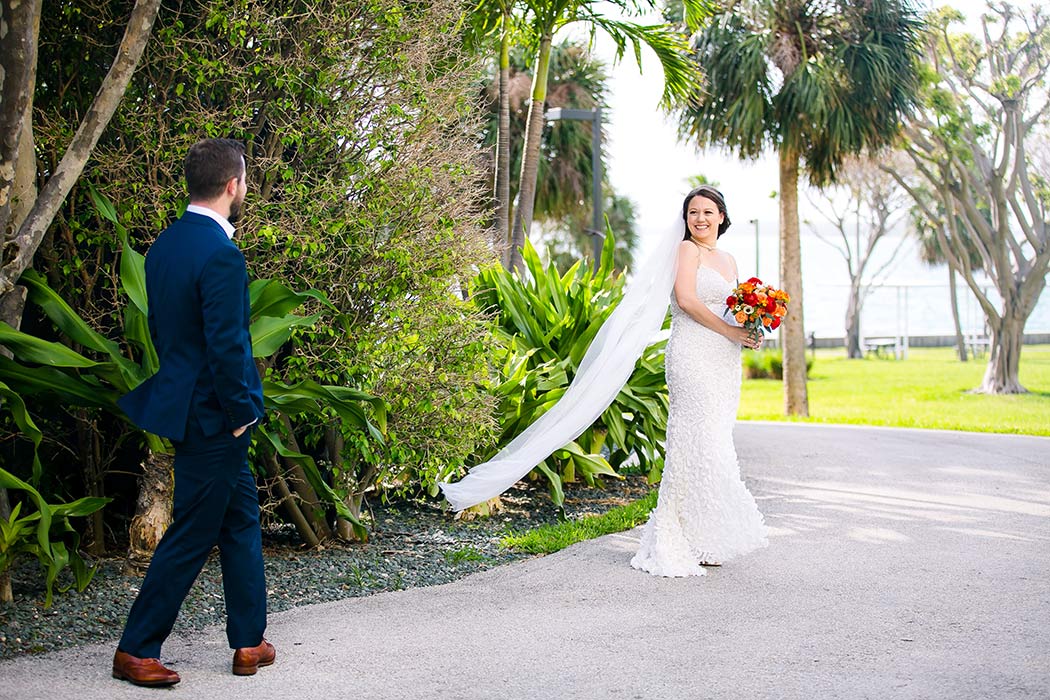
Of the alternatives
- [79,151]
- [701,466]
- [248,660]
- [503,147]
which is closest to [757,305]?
[701,466]

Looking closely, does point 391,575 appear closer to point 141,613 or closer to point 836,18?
point 141,613

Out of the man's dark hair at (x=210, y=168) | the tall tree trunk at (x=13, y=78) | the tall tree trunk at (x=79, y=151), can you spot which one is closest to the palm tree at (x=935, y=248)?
the tall tree trunk at (x=79, y=151)

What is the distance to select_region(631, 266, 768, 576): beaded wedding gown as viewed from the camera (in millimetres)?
6199

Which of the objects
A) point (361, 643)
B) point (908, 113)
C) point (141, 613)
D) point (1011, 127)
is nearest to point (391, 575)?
point (361, 643)

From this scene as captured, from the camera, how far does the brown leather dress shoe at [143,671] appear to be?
163 inches

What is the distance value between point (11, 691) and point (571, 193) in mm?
26088

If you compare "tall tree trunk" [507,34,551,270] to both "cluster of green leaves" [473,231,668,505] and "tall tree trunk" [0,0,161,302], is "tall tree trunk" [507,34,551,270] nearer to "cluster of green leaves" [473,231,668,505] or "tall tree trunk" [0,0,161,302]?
"cluster of green leaves" [473,231,668,505]

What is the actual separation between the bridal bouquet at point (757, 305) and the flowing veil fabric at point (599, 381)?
2.09 feet

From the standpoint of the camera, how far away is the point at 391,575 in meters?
6.11

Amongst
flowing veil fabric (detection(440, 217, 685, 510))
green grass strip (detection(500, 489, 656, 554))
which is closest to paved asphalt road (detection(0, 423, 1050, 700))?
green grass strip (detection(500, 489, 656, 554))

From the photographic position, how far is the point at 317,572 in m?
6.00

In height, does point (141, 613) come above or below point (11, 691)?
above

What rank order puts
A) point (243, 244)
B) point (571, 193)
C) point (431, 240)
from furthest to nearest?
point (571, 193) → point (431, 240) → point (243, 244)

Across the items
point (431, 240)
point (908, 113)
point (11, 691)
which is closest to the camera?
point (11, 691)
